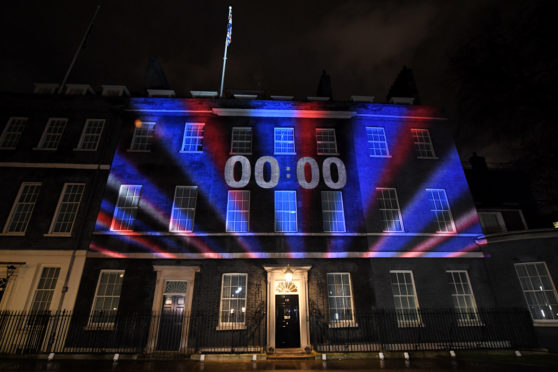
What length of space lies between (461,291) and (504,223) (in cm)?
681

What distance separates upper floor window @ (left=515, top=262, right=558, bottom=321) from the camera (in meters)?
13.1

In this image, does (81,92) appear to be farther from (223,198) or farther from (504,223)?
(504,223)

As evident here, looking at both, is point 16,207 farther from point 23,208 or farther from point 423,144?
point 423,144

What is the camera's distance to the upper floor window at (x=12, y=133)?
16.6 m

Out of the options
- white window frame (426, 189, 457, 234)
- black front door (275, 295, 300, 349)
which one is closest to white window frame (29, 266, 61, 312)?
black front door (275, 295, 300, 349)

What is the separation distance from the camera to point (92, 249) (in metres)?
14.4

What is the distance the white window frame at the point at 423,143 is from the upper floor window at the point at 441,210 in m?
2.41

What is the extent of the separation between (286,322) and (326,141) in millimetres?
10783

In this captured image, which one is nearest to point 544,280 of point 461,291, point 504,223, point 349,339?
point 461,291

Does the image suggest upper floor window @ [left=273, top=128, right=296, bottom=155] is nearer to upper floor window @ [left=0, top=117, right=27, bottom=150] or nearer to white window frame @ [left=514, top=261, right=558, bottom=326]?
white window frame @ [left=514, top=261, right=558, bottom=326]

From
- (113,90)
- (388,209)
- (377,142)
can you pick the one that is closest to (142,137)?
(113,90)

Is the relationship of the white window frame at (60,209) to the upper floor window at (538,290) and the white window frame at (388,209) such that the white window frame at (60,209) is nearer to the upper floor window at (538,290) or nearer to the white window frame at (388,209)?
the white window frame at (388,209)

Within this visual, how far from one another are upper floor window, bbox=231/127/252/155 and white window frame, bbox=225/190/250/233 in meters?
2.64

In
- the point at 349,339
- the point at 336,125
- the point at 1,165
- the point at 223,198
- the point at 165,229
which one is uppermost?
the point at 336,125
